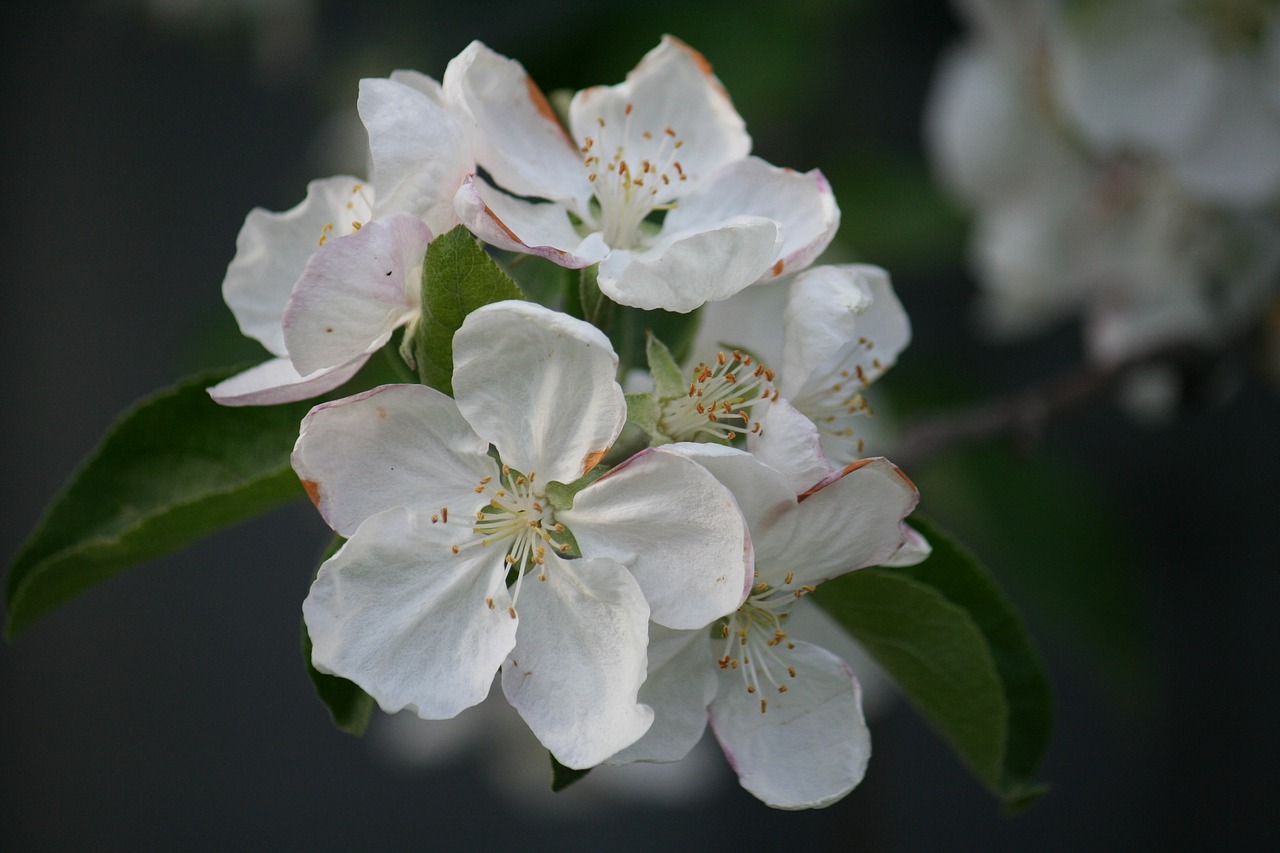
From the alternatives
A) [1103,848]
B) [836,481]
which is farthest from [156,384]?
[836,481]

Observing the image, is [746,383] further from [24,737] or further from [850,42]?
[24,737]

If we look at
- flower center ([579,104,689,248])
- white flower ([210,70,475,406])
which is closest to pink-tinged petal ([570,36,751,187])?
flower center ([579,104,689,248])

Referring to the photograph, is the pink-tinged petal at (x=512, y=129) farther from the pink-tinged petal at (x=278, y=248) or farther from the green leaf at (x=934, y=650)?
the green leaf at (x=934, y=650)

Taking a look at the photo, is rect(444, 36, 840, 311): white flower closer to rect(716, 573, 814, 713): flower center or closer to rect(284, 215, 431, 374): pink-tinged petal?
rect(284, 215, 431, 374): pink-tinged petal

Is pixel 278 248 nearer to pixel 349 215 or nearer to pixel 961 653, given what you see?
Result: pixel 349 215

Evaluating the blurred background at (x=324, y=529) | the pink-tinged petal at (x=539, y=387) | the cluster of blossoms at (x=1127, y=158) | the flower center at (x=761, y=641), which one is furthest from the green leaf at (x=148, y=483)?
the blurred background at (x=324, y=529)

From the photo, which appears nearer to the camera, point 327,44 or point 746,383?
point 746,383
